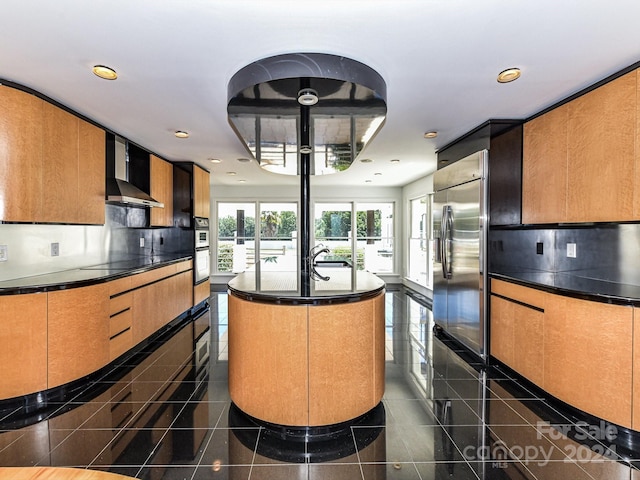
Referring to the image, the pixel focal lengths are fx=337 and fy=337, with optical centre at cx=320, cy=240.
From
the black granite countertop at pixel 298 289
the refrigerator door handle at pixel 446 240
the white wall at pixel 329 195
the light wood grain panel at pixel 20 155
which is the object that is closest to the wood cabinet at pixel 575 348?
the refrigerator door handle at pixel 446 240

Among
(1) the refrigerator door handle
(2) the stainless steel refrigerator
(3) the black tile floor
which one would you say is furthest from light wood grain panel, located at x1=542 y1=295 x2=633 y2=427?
(1) the refrigerator door handle

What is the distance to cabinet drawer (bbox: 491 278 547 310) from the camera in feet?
8.77

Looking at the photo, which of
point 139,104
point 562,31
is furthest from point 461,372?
point 139,104

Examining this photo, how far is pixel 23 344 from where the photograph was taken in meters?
2.46

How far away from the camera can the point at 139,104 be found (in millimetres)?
2934

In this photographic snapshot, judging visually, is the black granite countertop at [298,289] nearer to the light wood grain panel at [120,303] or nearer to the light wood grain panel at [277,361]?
the light wood grain panel at [277,361]

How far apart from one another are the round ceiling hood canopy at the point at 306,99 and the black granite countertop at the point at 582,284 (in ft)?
5.96

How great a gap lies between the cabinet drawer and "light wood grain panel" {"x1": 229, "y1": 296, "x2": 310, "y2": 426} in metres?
1.92

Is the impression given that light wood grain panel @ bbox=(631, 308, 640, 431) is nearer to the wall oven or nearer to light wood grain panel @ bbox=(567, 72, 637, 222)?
light wood grain panel @ bbox=(567, 72, 637, 222)

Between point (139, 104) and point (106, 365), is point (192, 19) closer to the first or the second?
point (139, 104)

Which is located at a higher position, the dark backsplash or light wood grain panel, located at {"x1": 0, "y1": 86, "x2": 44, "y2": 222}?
light wood grain panel, located at {"x1": 0, "y1": 86, "x2": 44, "y2": 222}

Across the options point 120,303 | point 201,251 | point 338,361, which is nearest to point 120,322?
point 120,303

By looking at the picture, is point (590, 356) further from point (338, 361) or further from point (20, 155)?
point (20, 155)

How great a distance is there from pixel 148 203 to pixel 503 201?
158 inches
